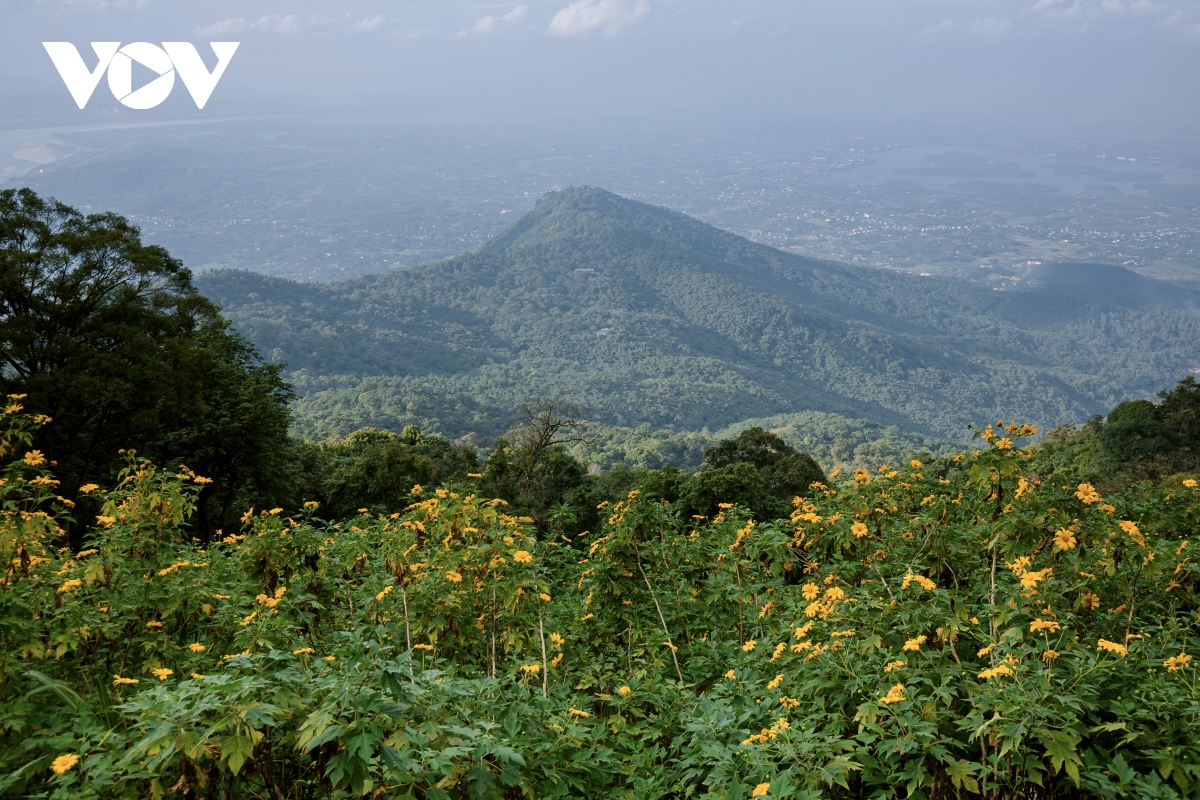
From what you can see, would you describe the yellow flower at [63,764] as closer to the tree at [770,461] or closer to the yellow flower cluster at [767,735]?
the yellow flower cluster at [767,735]

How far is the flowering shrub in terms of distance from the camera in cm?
200

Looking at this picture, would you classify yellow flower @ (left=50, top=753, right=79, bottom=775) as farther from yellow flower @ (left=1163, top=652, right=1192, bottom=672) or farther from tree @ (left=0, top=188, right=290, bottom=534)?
tree @ (left=0, top=188, right=290, bottom=534)

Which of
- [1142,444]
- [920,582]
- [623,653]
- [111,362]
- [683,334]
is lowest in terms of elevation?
[683,334]

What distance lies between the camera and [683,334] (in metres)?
112

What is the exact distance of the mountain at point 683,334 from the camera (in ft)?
257

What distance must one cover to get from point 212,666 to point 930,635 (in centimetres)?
296

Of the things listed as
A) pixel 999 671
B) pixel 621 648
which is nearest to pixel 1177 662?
pixel 999 671

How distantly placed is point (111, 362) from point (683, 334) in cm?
10343

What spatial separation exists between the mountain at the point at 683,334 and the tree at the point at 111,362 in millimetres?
31839

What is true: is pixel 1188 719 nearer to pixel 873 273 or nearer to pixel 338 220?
pixel 873 273

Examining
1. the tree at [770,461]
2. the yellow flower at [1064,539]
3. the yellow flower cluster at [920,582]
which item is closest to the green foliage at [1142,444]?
the tree at [770,461]

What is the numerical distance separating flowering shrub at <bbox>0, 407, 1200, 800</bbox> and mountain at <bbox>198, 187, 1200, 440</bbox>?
43.7 metres

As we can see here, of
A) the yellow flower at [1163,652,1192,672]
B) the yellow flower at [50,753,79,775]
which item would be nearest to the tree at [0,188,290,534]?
the yellow flower at [50,753,79,775]

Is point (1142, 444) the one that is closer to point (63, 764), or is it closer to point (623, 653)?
point (623, 653)
